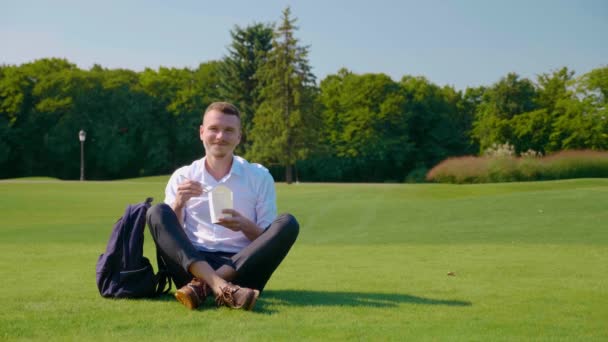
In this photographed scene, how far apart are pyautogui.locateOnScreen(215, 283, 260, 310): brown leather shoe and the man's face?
44.3 inches

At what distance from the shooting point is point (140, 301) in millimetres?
5242

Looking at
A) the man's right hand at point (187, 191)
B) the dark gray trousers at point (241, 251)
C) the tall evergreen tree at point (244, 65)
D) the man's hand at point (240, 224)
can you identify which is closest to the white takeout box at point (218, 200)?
the man's hand at point (240, 224)

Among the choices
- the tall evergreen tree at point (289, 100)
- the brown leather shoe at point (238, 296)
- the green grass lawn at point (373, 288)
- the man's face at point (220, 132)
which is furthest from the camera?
the tall evergreen tree at point (289, 100)

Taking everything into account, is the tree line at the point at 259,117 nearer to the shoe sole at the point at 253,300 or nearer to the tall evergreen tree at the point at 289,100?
the tall evergreen tree at the point at 289,100

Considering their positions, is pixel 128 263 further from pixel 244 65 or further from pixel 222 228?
pixel 244 65

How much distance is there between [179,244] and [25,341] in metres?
1.41

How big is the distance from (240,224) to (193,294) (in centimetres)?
64

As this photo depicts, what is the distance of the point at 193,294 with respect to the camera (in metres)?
4.85

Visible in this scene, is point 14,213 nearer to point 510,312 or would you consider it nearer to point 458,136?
point 510,312

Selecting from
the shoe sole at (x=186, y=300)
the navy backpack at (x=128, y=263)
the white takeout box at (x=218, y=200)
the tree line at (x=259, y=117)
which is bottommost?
the shoe sole at (x=186, y=300)

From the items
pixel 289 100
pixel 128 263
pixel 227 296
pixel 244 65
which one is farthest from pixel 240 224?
pixel 244 65

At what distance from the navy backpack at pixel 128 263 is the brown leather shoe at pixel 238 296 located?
750 millimetres

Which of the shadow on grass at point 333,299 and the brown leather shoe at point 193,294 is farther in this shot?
the shadow on grass at point 333,299

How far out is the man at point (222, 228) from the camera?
5.00 metres
